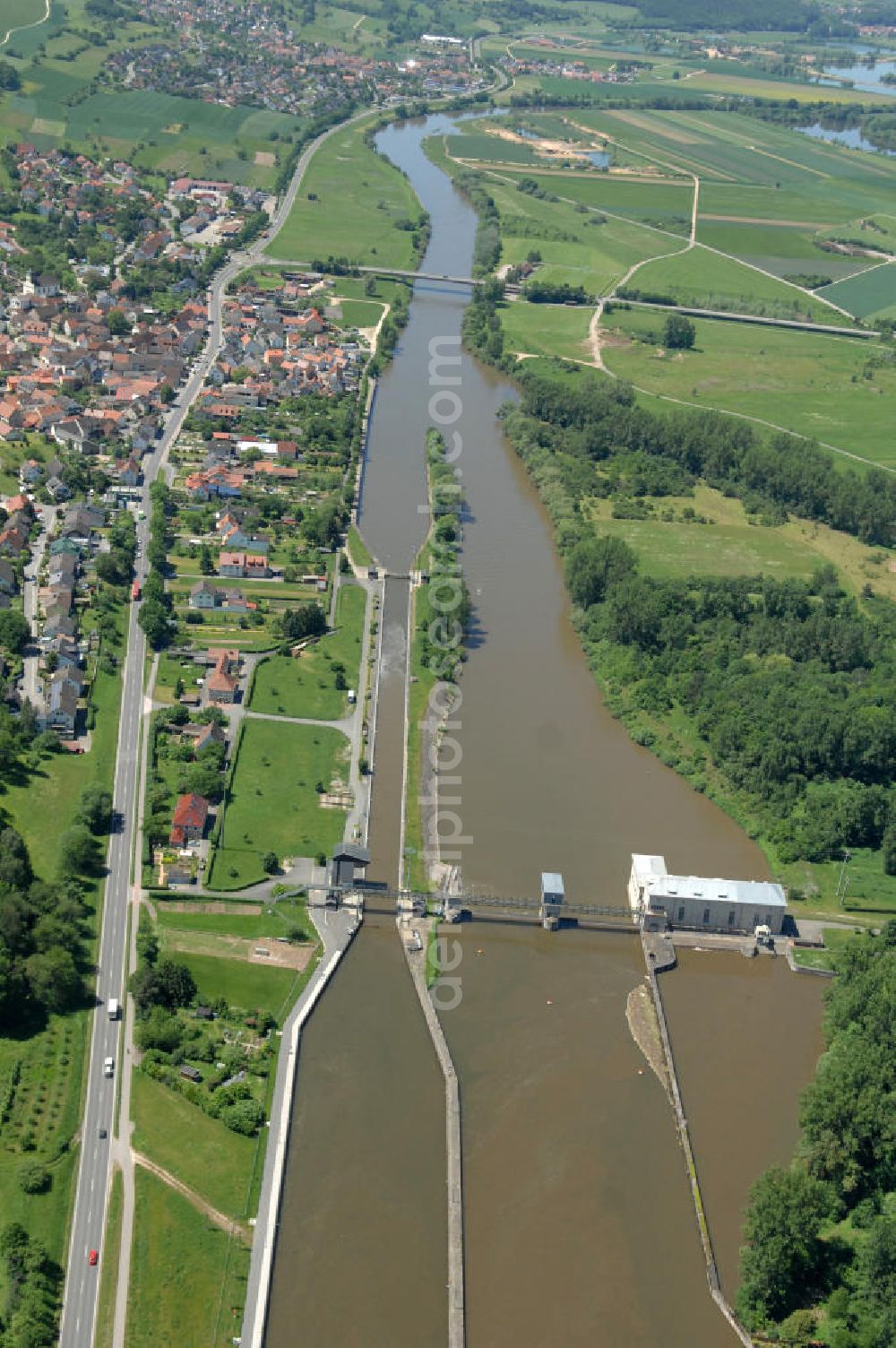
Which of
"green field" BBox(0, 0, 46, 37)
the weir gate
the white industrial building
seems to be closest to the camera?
the weir gate

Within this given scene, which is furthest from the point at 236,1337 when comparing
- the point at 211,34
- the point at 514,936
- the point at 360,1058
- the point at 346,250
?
the point at 211,34

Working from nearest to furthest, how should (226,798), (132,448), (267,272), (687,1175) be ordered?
(687,1175)
(226,798)
(132,448)
(267,272)

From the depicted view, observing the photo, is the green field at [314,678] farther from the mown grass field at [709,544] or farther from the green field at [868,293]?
the green field at [868,293]

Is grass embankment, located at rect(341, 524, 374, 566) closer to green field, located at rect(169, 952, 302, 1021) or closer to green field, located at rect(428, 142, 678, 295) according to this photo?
green field, located at rect(169, 952, 302, 1021)

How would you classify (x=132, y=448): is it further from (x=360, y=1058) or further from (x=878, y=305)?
(x=878, y=305)

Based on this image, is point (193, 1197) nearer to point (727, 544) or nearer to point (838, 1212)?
point (838, 1212)

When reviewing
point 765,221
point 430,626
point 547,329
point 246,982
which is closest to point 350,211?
point 547,329

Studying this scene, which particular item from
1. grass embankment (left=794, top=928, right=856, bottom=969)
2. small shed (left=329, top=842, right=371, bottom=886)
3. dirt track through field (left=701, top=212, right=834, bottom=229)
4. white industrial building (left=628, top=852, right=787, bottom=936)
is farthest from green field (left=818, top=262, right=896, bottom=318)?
small shed (left=329, top=842, right=371, bottom=886)
